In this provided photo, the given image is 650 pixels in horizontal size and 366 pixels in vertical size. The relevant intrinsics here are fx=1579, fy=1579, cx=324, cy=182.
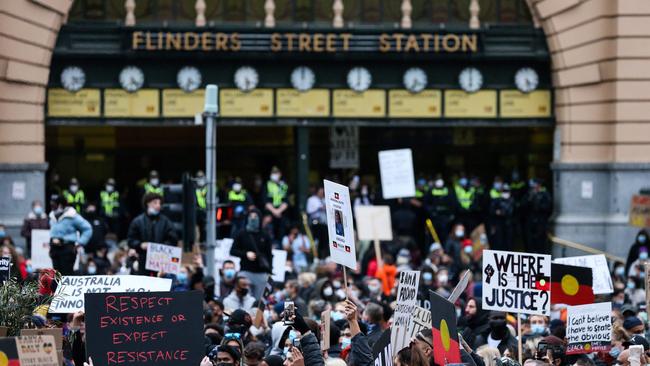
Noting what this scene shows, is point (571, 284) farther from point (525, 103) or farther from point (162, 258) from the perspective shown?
point (525, 103)

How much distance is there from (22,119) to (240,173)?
8.94 meters

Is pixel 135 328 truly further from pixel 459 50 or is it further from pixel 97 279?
pixel 459 50

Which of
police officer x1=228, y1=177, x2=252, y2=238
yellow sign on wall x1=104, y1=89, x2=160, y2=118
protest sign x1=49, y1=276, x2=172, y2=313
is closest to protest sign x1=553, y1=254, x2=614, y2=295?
protest sign x1=49, y1=276, x2=172, y2=313

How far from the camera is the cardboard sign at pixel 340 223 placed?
45.1 feet

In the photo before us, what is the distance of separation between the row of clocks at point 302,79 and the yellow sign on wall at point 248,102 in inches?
6.1

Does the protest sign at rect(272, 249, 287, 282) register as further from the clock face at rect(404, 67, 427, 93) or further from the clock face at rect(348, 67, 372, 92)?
the clock face at rect(404, 67, 427, 93)

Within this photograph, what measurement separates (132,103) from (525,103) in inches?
320

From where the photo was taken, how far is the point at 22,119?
3069cm

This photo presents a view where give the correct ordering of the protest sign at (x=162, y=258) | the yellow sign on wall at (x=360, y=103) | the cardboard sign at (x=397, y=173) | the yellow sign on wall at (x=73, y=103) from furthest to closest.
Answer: the yellow sign on wall at (x=360, y=103), the yellow sign on wall at (x=73, y=103), the cardboard sign at (x=397, y=173), the protest sign at (x=162, y=258)

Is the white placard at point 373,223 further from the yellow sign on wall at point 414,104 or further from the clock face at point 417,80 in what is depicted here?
the clock face at point 417,80

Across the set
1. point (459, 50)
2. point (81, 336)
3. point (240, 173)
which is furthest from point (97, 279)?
point (240, 173)

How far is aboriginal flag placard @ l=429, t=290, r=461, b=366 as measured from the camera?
38.2 ft

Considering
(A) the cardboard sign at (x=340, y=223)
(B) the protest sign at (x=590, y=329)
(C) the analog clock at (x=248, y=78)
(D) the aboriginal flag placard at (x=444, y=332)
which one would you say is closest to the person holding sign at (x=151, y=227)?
(A) the cardboard sign at (x=340, y=223)

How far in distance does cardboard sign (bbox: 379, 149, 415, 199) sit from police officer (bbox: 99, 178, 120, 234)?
543 cm
